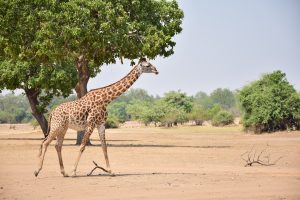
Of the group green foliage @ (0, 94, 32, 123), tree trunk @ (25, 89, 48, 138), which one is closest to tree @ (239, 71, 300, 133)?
tree trunk @ (25, 89, 48, 138)

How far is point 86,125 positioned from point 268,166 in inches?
251

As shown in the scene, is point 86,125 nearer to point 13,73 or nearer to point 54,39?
point 54,39

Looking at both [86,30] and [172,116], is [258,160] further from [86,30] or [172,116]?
[172,116]

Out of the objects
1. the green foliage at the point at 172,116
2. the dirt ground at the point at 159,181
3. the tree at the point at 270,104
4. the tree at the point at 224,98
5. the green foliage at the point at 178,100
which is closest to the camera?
the dirt ground at the point at 159,181

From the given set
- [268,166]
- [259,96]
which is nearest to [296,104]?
[259,96]

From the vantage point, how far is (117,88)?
17172mm

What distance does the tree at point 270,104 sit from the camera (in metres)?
52.8

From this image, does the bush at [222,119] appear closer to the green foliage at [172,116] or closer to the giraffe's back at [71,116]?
the green foliage at [172,116]

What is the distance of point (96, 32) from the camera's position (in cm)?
3105

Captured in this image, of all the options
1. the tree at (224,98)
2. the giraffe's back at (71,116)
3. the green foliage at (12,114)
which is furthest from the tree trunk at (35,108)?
the tree at (224,98)

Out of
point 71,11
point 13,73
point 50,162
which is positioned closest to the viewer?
point 50,162

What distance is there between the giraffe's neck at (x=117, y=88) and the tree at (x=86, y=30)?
42.9 feet

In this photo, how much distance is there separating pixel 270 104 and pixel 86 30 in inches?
1021

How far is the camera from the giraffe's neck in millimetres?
16797
